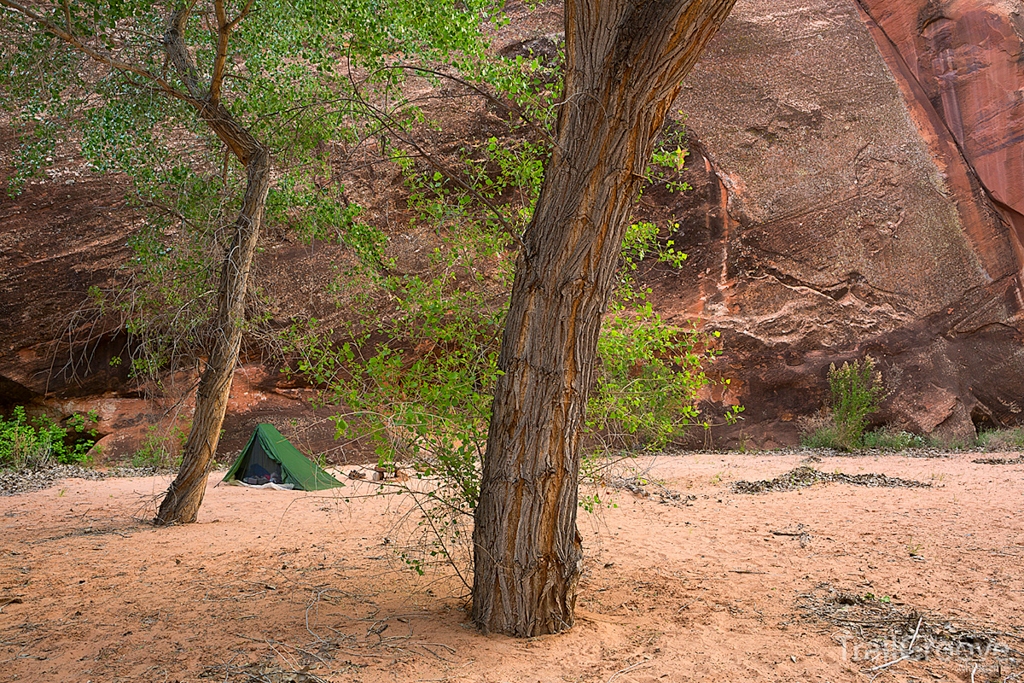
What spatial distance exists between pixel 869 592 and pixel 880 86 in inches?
523

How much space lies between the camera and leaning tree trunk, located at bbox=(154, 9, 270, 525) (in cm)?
685

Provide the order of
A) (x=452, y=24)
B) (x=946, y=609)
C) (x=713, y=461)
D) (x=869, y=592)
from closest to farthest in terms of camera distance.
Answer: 1. (x=946, y=609)
2. (x=869, y=592)
3. (x=452, y=24)
4. (x=713, y=461)

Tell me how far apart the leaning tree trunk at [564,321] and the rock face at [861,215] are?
34.2ft

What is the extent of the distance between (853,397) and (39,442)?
13758 millimetres

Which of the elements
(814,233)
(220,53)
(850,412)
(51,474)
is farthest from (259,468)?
(814,233)

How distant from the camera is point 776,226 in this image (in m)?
14.2

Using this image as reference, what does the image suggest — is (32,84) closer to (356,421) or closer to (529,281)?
(356,421)

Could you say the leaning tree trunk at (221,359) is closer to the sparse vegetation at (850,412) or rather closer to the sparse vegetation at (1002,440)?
the sparse vegetation at (850,412)

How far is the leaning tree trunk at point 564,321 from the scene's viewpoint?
369 cm

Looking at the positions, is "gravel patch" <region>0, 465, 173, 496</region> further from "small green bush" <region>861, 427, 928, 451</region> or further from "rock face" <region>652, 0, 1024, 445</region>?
"small green bush" <region>861, 427, 928, 451</region>

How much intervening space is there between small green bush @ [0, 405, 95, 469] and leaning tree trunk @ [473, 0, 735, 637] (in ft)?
37.3

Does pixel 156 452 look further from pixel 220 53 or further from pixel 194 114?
pixel 220 53

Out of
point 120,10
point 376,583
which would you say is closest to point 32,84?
→ point 120,10

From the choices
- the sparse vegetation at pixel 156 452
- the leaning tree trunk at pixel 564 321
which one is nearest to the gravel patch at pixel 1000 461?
the leaning tree trunk at pixel 564 321
